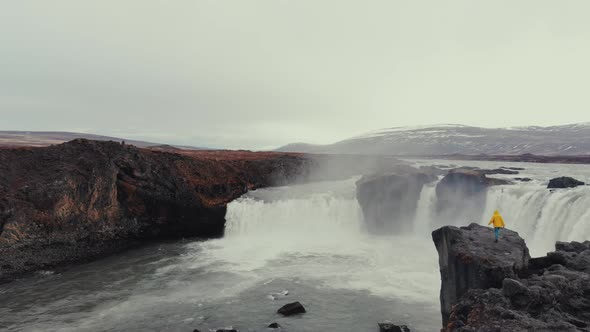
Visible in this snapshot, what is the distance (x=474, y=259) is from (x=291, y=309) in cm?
1118

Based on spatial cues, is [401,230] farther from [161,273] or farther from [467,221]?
[161,273]

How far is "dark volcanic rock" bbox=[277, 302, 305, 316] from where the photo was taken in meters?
21.2

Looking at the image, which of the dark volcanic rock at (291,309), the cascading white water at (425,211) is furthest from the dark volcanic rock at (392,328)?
the cascading white water at (425,211)

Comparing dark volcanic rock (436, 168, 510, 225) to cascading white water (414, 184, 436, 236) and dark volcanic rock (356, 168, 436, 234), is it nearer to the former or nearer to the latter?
cascading white water (414, 184, 436, 236)

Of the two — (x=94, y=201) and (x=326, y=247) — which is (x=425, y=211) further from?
(x=94, y=201)

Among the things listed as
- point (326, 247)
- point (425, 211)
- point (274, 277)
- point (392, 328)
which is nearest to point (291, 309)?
point (392, 328)

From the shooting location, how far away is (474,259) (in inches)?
578

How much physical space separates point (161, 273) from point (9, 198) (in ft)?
45.2

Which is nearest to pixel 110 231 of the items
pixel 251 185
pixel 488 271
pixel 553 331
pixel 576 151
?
pixel 251 185

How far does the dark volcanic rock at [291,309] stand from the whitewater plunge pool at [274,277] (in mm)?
428

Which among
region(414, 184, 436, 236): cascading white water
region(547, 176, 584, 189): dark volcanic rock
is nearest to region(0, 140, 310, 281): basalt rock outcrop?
region(414, 184, 436, 236): cascading white water

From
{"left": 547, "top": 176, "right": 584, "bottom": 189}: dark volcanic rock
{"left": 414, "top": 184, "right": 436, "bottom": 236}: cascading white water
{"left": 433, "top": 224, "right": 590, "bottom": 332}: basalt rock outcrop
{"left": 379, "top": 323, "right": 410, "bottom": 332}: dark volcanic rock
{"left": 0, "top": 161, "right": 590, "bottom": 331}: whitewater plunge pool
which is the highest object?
{"left": 547, "top": 176, "right": 584, "bottom": 189}: dark volcanic rock

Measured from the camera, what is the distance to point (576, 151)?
591 feet

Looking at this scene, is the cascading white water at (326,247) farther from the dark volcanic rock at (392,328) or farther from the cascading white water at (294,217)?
the dark volcanic rock at (392,328)
